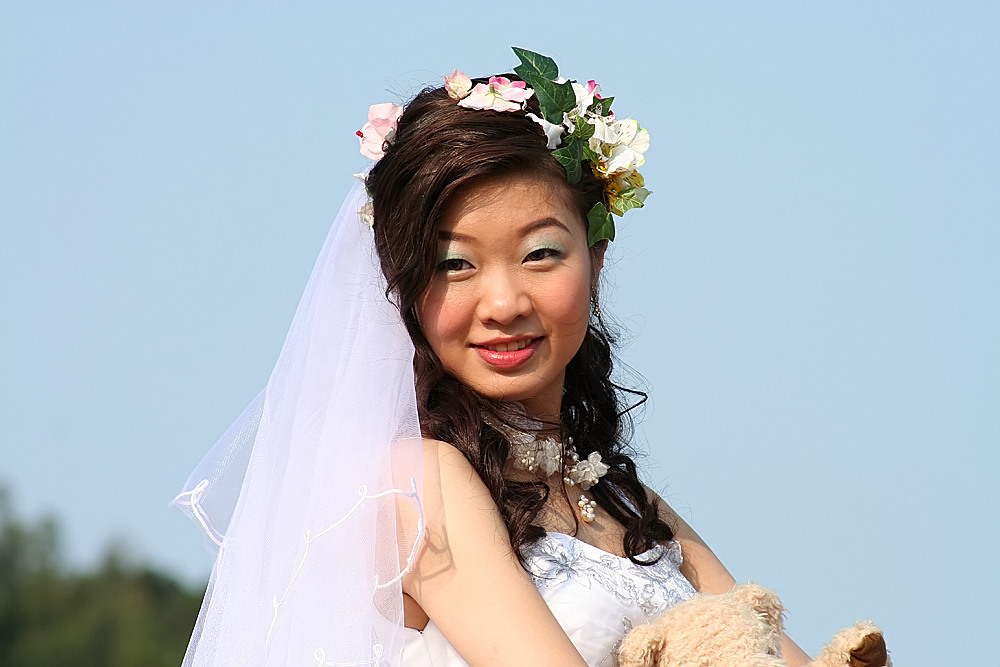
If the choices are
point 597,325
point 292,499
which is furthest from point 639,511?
point 292,499

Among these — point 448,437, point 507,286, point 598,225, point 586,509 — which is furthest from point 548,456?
point 598,225

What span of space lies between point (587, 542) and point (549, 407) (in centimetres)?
47

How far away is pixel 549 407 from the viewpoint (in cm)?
394

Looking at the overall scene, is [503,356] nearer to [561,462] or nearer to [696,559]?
[561,462]

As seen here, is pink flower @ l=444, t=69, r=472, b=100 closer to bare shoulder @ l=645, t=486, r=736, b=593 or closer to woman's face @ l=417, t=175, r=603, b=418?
woman's face @ l=417, t=175, r=603, b=418

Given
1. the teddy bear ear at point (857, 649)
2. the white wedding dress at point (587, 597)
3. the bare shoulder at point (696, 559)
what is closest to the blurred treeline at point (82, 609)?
the bare shoulder at point (696, 559)

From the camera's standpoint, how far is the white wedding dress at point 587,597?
131 inches

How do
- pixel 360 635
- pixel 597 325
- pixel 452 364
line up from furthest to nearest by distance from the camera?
pixel 597 325 → pixel 452 364 → pixel 360 635

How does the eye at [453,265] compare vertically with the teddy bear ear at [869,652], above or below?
above

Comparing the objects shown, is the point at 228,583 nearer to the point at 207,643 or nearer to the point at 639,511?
the point at 207,643

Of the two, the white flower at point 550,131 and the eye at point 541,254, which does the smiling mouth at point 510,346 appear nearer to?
the eye at point 541,254

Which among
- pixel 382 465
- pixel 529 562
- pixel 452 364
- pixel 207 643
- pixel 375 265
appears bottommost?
pixel 207 643

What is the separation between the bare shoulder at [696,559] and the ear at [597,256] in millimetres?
809

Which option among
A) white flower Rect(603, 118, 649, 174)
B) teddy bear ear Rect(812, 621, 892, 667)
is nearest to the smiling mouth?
white flower Rect(603, 118, 649, 174)
